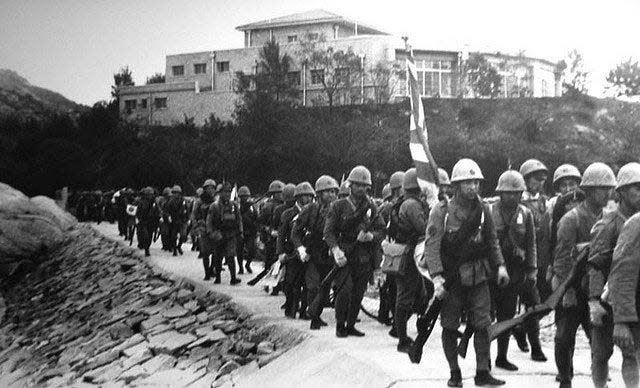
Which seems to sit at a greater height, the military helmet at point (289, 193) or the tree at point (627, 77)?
the tree at point (627, 77)

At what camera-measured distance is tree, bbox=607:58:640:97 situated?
104 ft

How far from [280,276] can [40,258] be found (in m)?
18.1

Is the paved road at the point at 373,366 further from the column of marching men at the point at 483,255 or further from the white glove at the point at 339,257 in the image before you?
the white glove at the point at 339,257

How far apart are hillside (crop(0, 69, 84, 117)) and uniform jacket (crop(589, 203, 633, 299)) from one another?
896 cm

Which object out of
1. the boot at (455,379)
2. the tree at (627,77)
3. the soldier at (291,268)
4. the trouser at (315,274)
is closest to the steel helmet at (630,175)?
the boot at (455,379)

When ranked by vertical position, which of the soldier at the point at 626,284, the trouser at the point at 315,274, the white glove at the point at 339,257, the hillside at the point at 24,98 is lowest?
the trouser at the point at 315,274

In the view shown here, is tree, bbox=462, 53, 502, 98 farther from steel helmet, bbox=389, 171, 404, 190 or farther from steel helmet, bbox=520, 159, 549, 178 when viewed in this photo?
steel helmet, bbox=520, 159, 549, 178

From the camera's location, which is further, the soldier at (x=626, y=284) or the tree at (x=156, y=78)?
the tree at (x=156, y=78)

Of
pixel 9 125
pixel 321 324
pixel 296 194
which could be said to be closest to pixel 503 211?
pixel 321 324

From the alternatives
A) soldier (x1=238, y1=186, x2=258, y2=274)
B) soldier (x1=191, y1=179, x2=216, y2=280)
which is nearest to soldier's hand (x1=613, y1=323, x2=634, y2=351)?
soldier (x1=191, y1=179, x2=216, y2=280)

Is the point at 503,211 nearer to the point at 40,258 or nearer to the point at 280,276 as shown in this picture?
the point at 280,276

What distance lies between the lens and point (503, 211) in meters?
9.02

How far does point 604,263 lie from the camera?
251 inches

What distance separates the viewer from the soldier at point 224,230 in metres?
16.9
